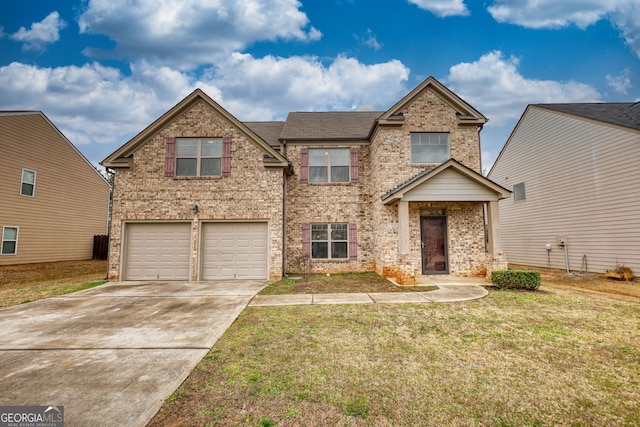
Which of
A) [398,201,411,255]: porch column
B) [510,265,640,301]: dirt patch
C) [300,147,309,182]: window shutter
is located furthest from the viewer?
[300,147,309,182]: window shutter

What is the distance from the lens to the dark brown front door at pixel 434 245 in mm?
11312

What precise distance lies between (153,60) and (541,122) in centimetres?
2326

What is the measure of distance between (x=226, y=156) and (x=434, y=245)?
9208 mm

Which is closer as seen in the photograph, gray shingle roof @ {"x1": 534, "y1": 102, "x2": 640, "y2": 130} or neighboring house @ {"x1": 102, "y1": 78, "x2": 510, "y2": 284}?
neighboring house @ {"x1": 102, "y1": 78, "x2": 510, "y2": 284}

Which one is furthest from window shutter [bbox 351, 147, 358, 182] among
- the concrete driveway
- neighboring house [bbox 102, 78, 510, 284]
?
the concrete driveway

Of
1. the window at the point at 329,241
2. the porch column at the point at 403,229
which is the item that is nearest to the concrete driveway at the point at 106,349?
the window at the point at 329,241

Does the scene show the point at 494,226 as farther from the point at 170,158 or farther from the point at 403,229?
the point at 170,158

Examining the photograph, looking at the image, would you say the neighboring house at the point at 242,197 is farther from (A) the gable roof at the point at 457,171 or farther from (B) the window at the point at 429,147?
(A) the gable roof at the point at 457,171

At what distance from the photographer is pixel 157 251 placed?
11.2m

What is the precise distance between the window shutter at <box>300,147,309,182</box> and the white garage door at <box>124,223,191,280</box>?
5.19m

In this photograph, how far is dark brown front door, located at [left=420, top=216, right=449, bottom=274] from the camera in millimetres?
11312

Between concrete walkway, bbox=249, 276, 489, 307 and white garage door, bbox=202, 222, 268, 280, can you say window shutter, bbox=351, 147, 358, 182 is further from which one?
concrete walkway, bbox=249, 276, 489, 307

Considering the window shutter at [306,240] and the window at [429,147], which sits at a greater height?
the window at [429,147]

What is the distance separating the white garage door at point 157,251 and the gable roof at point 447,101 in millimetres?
9426
